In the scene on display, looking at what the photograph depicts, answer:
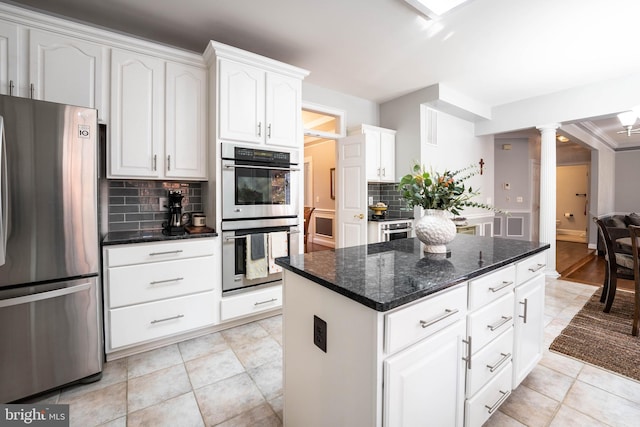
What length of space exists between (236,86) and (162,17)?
805 millimetres

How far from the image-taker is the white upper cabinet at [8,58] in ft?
6.28

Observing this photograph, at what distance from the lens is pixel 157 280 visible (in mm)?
2191

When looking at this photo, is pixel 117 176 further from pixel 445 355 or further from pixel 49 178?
pixel 445 355

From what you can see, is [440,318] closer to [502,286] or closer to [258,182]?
[502,286]


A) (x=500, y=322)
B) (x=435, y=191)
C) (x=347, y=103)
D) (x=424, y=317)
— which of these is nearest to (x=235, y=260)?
(x=435, y=191)

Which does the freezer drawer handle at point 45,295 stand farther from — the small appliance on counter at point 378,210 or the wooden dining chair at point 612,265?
the wooden dining chair at point 612,265

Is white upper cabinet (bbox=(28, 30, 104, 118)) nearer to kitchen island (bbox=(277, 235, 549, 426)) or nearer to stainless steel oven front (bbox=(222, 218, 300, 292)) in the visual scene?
stainless steel oven front (bbox=(222, 218, 300, 292))

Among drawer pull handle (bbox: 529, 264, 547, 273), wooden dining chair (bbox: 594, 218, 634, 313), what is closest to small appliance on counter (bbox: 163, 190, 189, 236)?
drawer pull handle (bbox: 529, 264, 547, 273)

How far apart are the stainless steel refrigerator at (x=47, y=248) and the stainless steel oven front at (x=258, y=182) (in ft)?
3.14

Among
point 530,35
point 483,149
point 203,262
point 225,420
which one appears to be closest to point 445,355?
point 225,420

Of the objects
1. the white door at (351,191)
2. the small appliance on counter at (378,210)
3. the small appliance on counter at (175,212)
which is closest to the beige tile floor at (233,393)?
the small appliance on counter at (175,212)

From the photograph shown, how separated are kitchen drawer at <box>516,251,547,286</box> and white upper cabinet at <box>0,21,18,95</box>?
3499 millimetres

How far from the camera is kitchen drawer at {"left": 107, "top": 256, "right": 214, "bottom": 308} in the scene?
2053 mm

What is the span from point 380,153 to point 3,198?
151 inches
